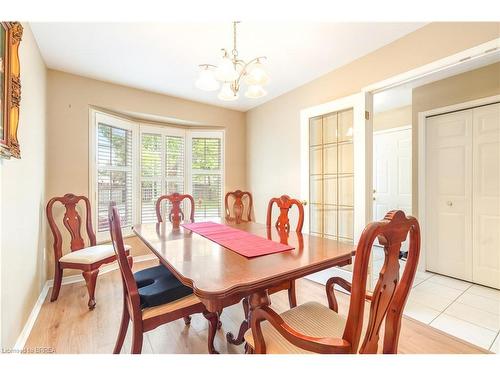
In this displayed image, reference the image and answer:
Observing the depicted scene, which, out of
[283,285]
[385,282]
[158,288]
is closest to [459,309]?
[283,285]

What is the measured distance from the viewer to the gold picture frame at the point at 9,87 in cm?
130

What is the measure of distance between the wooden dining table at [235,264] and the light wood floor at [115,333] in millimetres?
329

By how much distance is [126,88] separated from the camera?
9.96 feet

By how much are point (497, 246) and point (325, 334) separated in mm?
2638

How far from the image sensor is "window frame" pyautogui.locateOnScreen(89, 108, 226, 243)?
283 centimetres

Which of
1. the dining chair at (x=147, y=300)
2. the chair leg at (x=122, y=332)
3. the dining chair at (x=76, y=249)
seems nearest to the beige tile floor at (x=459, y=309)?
the dining chair at (x=147, y=300)

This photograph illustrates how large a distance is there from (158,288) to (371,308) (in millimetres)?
1165

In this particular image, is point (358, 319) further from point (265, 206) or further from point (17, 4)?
point (265, 206)

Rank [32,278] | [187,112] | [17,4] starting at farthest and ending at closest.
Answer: [187,112], [32,278], [17,4]

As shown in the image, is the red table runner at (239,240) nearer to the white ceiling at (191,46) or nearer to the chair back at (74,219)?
the chair back at (74,219)

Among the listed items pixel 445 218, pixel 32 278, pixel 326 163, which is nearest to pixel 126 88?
pixel 32 278

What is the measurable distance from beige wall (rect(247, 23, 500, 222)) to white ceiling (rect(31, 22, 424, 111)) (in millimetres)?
106

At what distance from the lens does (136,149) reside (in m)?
3.40

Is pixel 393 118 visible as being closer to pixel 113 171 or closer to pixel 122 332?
pixel 113 171
